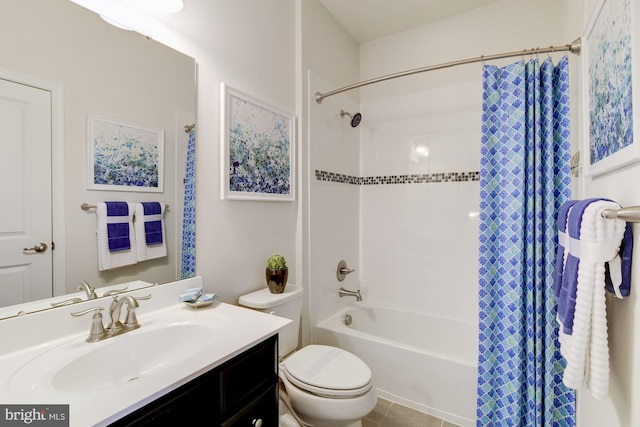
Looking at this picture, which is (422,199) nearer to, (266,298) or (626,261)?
(266,298)

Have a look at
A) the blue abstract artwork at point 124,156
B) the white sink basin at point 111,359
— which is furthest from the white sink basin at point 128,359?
the blue abstract artwork at point 124,156

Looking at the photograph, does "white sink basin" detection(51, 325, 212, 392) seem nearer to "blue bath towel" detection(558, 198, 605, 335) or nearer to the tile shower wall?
"blue bath towel" detection(558, 198, 605, 335)

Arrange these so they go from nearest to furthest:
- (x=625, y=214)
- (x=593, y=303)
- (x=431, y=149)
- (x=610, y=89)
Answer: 1. (x=625, y=214)
2. (x=593, y=303)
3. (x=610, y=89)
4. (x=431, y=149)

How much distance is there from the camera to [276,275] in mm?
1619

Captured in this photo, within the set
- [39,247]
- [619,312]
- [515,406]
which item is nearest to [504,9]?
[619,312]

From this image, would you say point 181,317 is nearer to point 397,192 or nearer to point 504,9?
point 397,192

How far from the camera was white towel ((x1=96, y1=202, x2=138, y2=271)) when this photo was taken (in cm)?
106

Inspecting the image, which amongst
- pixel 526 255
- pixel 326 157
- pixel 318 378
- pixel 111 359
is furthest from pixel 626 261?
pixel 326 157

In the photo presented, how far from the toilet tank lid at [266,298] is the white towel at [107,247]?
564 mm

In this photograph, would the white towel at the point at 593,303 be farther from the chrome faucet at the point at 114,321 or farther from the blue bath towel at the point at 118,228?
the blue bath towel at the point at 118,228

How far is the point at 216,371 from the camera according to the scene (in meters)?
0.84

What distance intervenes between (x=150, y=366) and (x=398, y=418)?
156 cm

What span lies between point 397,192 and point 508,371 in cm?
148

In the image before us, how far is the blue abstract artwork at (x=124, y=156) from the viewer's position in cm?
104
